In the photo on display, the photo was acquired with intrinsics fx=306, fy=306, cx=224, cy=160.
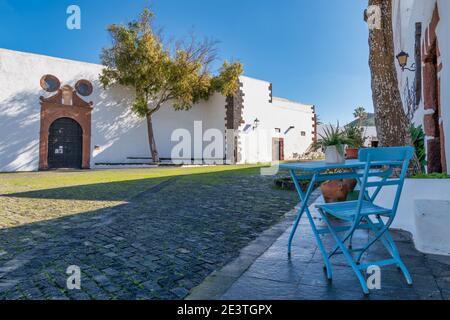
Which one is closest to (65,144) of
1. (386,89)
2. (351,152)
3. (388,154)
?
(351,152)

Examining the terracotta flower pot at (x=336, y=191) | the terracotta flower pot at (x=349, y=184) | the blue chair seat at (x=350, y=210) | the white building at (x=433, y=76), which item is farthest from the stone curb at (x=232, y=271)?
the white building at (x=433, y=76)

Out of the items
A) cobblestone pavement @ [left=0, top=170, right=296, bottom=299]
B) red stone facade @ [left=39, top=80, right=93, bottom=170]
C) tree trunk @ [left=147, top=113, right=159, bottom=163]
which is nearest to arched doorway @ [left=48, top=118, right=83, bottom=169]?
red stone facade @ [left=39, top=80, right=93, bottom=170]

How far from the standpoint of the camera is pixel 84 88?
56.1ft

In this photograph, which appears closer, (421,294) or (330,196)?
(421,294)

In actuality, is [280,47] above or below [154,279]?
above

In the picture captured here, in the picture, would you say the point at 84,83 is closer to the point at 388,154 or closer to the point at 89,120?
the point at 89,120

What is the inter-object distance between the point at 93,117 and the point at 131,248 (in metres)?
16.1

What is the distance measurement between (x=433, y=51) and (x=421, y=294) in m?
5.09

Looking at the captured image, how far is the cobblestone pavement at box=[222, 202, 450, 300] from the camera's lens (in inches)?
73.3

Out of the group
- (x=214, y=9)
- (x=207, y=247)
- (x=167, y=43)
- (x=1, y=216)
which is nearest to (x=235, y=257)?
(x=207, y=247)

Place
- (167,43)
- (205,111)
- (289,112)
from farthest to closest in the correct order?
1. (289,112)
2. (205,111)
3. (167,43)

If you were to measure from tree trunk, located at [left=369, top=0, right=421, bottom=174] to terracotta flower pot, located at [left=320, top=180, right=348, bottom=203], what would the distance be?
3.08 feet

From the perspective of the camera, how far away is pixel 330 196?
13.6 ft

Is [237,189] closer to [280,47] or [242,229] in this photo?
[242,229]
